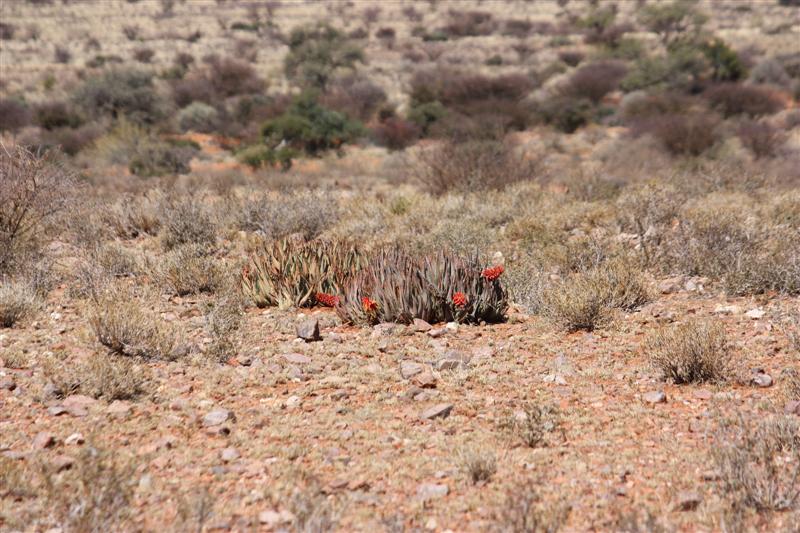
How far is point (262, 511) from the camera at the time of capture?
3084 millimetres

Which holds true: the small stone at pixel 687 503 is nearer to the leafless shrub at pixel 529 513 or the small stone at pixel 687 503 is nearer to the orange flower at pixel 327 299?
the leafless shrub at pixel 529 513

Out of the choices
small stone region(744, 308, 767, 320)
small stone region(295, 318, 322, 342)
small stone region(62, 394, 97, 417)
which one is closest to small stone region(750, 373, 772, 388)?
small stone region(744, 308, 767, 320)

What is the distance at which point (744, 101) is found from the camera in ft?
76.1

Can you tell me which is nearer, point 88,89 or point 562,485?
point 562,485

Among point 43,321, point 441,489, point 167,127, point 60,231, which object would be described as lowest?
point 167,127

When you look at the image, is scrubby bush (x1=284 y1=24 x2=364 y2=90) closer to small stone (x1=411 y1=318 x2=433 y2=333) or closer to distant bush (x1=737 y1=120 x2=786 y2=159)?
distant bush (x1=737 y1=120 x2=786 y2=159)

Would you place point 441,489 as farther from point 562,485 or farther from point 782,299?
point 782,299

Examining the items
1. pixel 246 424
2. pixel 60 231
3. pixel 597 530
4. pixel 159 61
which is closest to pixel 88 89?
pixel 159 61

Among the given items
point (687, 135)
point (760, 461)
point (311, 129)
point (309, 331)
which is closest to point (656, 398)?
point (760, 461)

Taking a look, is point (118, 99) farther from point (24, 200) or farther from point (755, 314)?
point (755, 314)

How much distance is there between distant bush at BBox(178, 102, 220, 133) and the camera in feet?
79.8

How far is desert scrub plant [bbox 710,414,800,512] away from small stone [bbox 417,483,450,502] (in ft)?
4.38

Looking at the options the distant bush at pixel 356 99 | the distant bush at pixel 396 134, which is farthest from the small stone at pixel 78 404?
the distant bush at pixel 356 99

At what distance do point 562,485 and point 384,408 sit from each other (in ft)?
4.39
